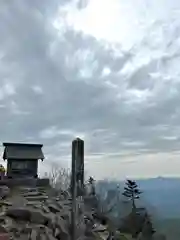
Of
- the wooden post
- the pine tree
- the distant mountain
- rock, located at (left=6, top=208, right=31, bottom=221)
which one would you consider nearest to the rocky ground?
rock, located at (left=6, top=208, right=31, bottom=221)

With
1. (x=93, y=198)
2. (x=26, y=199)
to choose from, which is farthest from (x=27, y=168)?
(x=26, y=199)

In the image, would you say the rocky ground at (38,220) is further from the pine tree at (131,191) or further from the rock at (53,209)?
the pine tree at (131,191)

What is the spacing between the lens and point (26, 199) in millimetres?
14141

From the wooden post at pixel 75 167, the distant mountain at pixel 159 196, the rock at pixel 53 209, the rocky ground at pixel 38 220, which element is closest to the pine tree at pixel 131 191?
the distant mountain at pixel 159 196

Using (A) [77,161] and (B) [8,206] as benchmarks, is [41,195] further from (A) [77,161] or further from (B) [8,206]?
(A) [77,161]

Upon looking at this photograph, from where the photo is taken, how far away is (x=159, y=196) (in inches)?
1736

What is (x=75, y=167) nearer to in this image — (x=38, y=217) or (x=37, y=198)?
(x=38, y=217)

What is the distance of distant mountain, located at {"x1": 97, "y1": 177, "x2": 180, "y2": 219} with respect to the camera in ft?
100

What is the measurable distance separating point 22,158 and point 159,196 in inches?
1034

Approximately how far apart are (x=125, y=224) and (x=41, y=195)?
518 cm

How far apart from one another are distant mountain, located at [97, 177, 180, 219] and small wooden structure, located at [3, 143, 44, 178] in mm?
7987

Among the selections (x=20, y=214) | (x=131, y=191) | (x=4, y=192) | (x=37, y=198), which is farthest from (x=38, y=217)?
(x=131, y=191)

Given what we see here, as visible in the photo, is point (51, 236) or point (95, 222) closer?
point (51, 236)

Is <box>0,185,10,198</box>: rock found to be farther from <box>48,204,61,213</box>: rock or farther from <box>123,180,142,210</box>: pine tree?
<box>123,180,142,210</box>: pine tree
